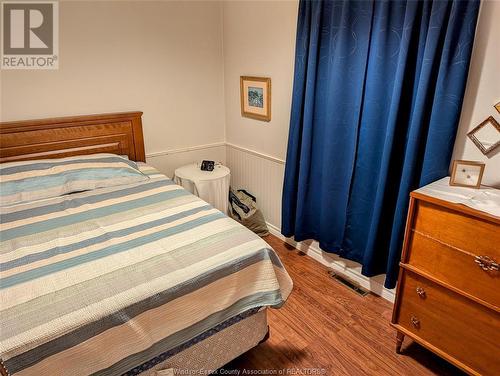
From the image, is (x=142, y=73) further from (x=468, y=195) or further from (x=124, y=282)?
(x=468, y=195)

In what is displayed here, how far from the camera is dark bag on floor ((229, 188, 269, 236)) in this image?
10.1 ft

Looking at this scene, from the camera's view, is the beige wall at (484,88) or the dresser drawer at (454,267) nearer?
the dresser drawer at (454,267)

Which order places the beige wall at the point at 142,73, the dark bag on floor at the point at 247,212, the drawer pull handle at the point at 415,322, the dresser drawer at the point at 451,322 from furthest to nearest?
1. the dark bag on floor at the point at 247,212
2. the beige wall at the point at 142,73
3. the drawer pull handle at the point at 415,322
4. the dresser drawer at the point at 451,322

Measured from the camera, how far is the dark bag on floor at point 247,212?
3080 mm

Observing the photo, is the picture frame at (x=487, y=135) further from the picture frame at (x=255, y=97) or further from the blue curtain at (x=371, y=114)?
the picture frame at (x=255, y=97)

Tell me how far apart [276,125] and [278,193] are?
0.57m

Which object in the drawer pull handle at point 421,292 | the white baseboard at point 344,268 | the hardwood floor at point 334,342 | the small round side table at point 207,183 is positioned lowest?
the hardwood floor at point 334,342

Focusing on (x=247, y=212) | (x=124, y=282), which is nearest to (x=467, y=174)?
(x=124, y=282)

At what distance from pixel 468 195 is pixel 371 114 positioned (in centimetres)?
72

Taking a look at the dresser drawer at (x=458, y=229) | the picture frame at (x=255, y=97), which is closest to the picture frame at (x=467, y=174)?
the dresser drawer at (x=458, y=229)

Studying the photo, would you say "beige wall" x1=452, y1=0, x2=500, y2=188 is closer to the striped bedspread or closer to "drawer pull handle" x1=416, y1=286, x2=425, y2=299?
"drawer pull handle" x1=416, y1=286, x2=425, y2=299

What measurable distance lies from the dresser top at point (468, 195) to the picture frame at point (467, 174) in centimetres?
3

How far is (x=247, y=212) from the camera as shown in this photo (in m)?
3.10

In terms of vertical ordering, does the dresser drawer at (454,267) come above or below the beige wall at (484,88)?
below
